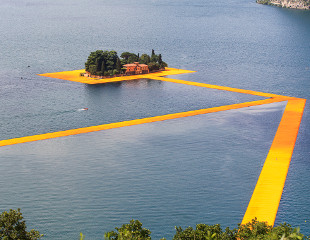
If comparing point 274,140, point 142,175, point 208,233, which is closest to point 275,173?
point 274,140

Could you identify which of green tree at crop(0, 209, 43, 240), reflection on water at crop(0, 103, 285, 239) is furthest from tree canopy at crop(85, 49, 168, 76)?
green tree at crop(0, 209, 43, 240)

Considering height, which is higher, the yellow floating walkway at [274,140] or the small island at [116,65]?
the small island at [116,65]

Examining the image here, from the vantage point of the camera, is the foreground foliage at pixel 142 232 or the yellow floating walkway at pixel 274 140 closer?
the foreground foliage at pixel 142 232

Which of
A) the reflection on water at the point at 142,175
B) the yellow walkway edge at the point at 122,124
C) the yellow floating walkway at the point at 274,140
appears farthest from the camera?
the yellow walkway edge at the point at 122,124

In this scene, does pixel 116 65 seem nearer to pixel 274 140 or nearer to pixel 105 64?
pixel 105 64

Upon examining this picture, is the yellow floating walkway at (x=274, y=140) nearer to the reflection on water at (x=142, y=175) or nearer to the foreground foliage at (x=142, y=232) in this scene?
the reflection on water at (x=142, y=175)

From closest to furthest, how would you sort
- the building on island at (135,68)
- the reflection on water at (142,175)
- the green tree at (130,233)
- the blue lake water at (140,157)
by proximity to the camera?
the green tree at (130,233)
the reflection on water at (142,175)
the blue lake water at (140,157)
the building on island at (135,68)

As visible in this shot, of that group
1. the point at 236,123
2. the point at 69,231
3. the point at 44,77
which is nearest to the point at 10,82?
the point at 44,77

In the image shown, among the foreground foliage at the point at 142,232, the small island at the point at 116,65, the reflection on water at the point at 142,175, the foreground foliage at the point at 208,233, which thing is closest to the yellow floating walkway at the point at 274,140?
the reflection on water at the point at 142,175
